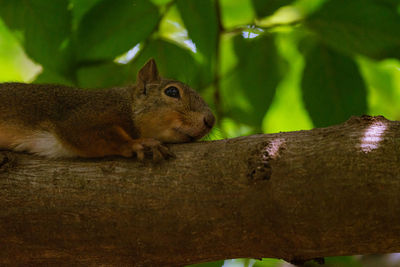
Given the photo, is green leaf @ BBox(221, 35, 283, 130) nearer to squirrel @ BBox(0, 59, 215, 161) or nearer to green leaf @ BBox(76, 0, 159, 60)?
squirrel @ BBox(0, 59, 215, 161)

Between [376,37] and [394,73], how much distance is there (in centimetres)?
100

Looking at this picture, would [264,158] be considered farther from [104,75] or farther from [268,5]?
[104,75]

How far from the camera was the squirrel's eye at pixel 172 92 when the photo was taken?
402 centimetres

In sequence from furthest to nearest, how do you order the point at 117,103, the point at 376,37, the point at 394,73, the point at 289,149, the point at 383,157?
the point at 394,73 < the point at 117,103 < the point at 376,37 < the point at 289,149 < the point at 383,157

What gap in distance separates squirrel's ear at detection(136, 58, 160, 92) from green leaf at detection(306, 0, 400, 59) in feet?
4.15

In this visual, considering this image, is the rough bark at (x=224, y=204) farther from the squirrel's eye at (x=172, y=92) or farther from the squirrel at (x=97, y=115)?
the squirrel's eye at (x=172, y=92)

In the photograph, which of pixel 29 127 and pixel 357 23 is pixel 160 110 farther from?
pixel 357 23

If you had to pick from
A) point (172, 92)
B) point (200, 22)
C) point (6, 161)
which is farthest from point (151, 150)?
point (172, 92)

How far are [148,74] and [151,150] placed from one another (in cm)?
124

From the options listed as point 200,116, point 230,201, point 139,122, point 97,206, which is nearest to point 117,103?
point 139,122

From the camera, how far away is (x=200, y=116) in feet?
12.3

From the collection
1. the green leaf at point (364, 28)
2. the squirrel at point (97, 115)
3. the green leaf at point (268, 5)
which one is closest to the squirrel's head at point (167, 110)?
the squirrel at point (97, 115)

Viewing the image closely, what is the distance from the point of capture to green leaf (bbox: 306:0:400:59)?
320 centimetres

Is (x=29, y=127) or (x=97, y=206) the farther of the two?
(x=29, y=127)
